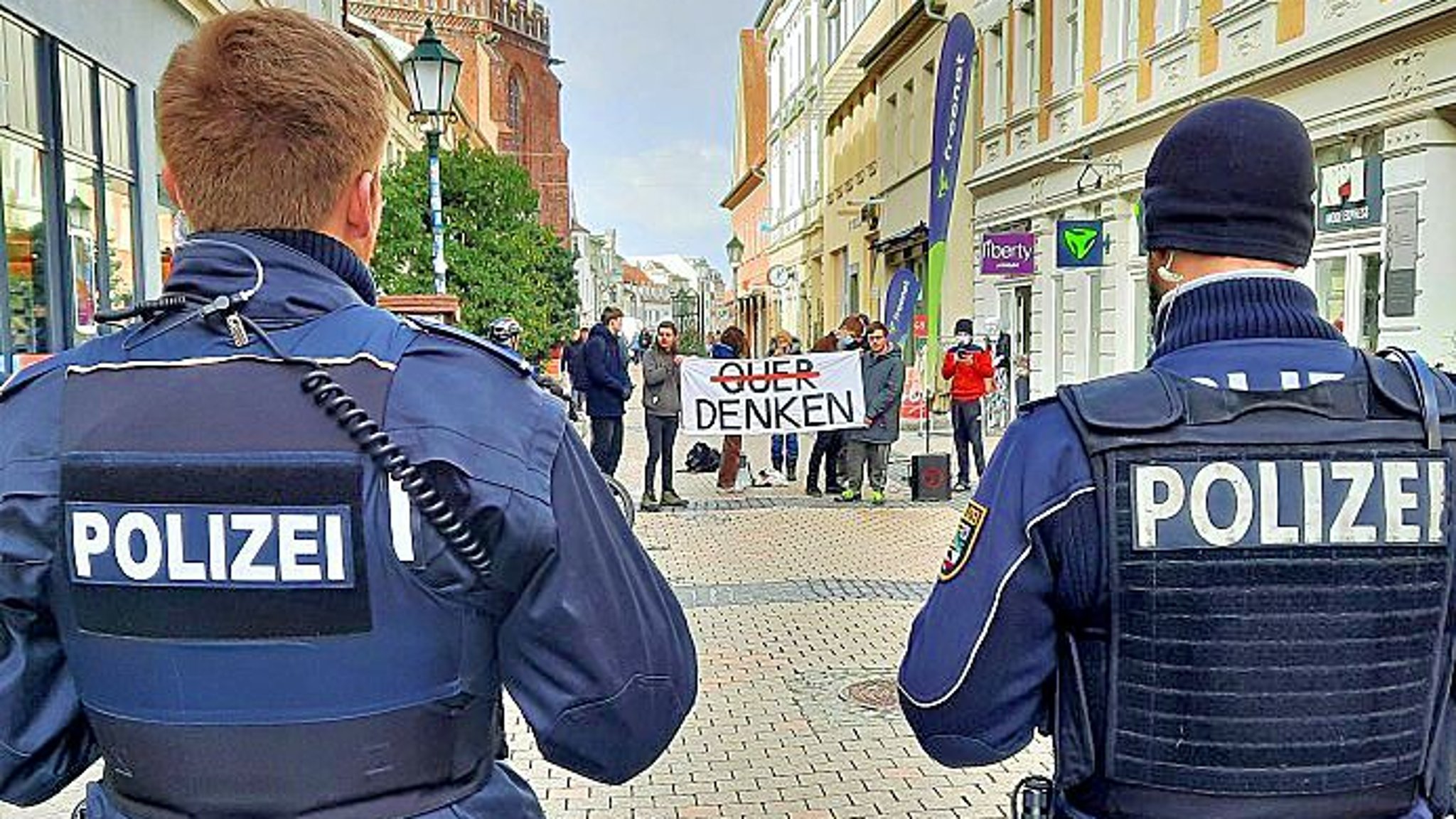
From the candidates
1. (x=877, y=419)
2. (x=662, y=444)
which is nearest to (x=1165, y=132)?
(x=877, y=419)

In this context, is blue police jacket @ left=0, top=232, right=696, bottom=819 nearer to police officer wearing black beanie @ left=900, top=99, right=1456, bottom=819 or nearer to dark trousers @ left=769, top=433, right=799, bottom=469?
police officer wearing black beanie @ left=900, top=99, right=1456, bottom=819

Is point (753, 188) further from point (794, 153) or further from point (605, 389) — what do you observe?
point (605, 389)

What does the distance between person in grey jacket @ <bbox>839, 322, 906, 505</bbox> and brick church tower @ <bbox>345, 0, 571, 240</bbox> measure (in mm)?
46687

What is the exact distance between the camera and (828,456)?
13.5m

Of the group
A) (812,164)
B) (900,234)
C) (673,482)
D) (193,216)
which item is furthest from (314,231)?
(812,164)

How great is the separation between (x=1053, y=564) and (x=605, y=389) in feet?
35.1

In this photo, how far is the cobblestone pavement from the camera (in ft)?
15.6

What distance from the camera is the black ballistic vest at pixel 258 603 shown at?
1498 mm

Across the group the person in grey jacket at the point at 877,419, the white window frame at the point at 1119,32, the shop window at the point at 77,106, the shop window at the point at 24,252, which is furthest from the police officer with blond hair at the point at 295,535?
the white window frame at the point at 1119,32

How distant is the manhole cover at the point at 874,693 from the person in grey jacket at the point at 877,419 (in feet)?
20.8

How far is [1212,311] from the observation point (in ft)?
6.33

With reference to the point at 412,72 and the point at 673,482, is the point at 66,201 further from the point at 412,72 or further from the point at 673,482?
the point at 673,482

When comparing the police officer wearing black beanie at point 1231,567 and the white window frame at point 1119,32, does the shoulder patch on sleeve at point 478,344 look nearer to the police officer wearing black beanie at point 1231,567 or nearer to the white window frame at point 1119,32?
the police officer wearing black beanie at point 1231,567

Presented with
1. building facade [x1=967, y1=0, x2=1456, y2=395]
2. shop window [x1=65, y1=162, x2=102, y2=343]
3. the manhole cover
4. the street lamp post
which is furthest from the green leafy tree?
the manhole cover
